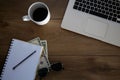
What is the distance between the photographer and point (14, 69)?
2.99 feet

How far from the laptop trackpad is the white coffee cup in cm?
19

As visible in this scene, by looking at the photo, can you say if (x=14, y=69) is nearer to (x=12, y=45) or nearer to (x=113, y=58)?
(x=12, y=45)

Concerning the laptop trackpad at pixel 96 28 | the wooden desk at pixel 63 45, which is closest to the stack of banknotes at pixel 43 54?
the wooden desk at pixel 63 45

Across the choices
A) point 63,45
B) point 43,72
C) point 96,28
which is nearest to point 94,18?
point 96,28

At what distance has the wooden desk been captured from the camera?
91cm

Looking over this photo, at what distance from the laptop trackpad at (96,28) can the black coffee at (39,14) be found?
7.9 inches

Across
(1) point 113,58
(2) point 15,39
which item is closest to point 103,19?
(1) point 113,58

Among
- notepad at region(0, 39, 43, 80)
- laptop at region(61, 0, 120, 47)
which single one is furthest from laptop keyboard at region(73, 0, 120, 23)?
notepad at region(0, 39, 43, 80)

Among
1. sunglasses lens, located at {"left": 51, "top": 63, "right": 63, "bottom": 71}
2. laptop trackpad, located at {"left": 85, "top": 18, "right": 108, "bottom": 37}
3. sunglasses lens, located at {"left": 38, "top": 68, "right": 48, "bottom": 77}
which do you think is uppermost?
laptop trackpad, located at {"left": 85, "top": 18, "right": 108, "bottom": 37}

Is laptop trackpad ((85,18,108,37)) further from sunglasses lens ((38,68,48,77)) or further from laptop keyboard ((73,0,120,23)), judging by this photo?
sunglasses lens ((38,68,48,77))

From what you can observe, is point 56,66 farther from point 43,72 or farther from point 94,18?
point 94,18

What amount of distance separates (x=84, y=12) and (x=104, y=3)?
3.9 inches

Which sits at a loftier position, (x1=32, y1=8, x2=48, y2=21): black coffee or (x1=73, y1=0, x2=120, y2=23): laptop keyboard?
(x1=73, y1=0, x2=120, y2=23): laptop keyboard

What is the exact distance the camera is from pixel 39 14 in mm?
952
